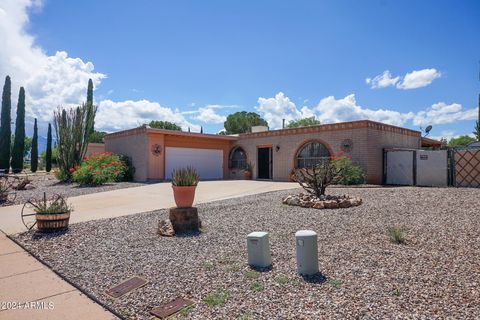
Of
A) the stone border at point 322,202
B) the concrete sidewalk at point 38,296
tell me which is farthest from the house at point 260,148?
the concrete sidewalk at point 38,296

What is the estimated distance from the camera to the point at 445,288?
324 centimetres

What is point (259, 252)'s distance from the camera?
156 inches

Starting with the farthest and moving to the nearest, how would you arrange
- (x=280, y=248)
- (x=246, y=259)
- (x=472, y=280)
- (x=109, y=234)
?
(x=109, y=234)
(x=280, y=248)
(x=246, y=259)
(x=472, y=280)

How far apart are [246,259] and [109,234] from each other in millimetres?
2923

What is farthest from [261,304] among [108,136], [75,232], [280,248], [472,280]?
[108,136]

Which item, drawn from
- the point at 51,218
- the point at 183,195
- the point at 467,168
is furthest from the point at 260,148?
the point at 51,218

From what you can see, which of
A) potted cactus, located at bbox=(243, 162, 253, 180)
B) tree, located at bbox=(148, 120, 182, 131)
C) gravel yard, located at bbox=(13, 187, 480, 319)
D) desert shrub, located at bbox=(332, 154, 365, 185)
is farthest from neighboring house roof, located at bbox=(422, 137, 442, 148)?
tree, located at bbox=(148, 120, 182, 131)

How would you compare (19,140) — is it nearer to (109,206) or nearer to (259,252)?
(109,206)

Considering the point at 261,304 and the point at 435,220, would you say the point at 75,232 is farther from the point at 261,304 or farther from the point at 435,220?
the point at 435,220

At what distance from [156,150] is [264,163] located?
6604 millimetres

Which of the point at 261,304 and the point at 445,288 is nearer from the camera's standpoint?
the point at 261,304

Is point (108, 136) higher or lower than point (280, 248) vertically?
higher

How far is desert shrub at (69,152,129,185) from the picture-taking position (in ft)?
49.4

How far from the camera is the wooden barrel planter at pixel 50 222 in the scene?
5891 millimetres
